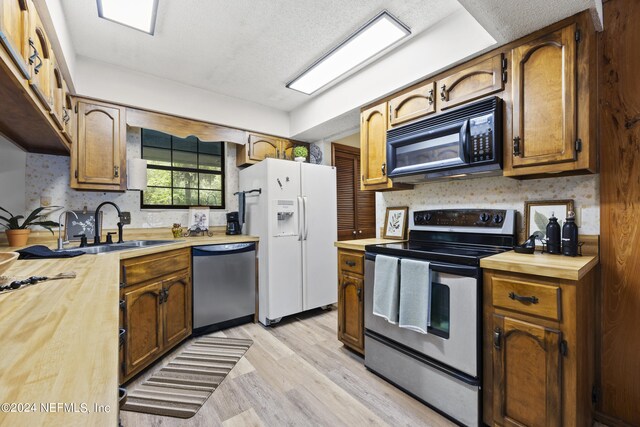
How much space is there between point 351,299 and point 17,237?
266 centimetres

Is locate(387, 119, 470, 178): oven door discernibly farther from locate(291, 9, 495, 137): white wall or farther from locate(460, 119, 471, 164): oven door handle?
locate(291, 9, 495, 137): white wall

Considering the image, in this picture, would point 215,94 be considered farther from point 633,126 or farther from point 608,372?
point 608,372

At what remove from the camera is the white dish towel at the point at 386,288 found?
1887mm

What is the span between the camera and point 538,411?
1358mm

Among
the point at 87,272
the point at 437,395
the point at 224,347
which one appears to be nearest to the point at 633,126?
the point at 437,395

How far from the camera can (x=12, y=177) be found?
95.8 inches

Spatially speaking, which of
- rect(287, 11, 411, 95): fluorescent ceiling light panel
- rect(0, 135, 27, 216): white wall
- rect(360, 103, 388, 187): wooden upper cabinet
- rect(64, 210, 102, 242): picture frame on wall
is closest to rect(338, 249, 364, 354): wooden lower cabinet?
rect(360, 103, 388, 187): wooden upper cabinet

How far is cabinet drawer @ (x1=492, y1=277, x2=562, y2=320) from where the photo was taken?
1314 mm

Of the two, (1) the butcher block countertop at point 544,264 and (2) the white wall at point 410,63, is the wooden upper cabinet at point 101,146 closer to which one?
(2) the white wall at point 410,63

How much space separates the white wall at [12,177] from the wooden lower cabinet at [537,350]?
11.8ft

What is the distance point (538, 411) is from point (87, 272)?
6.97ft

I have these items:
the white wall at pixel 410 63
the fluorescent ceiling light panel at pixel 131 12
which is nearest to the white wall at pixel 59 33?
the fluorescent ceiling light panel at pixel 131 12

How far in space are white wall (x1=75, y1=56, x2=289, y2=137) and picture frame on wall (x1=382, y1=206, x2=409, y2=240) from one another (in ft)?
6.07

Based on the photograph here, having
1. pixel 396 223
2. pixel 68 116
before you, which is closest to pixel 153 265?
pixel 68 116
